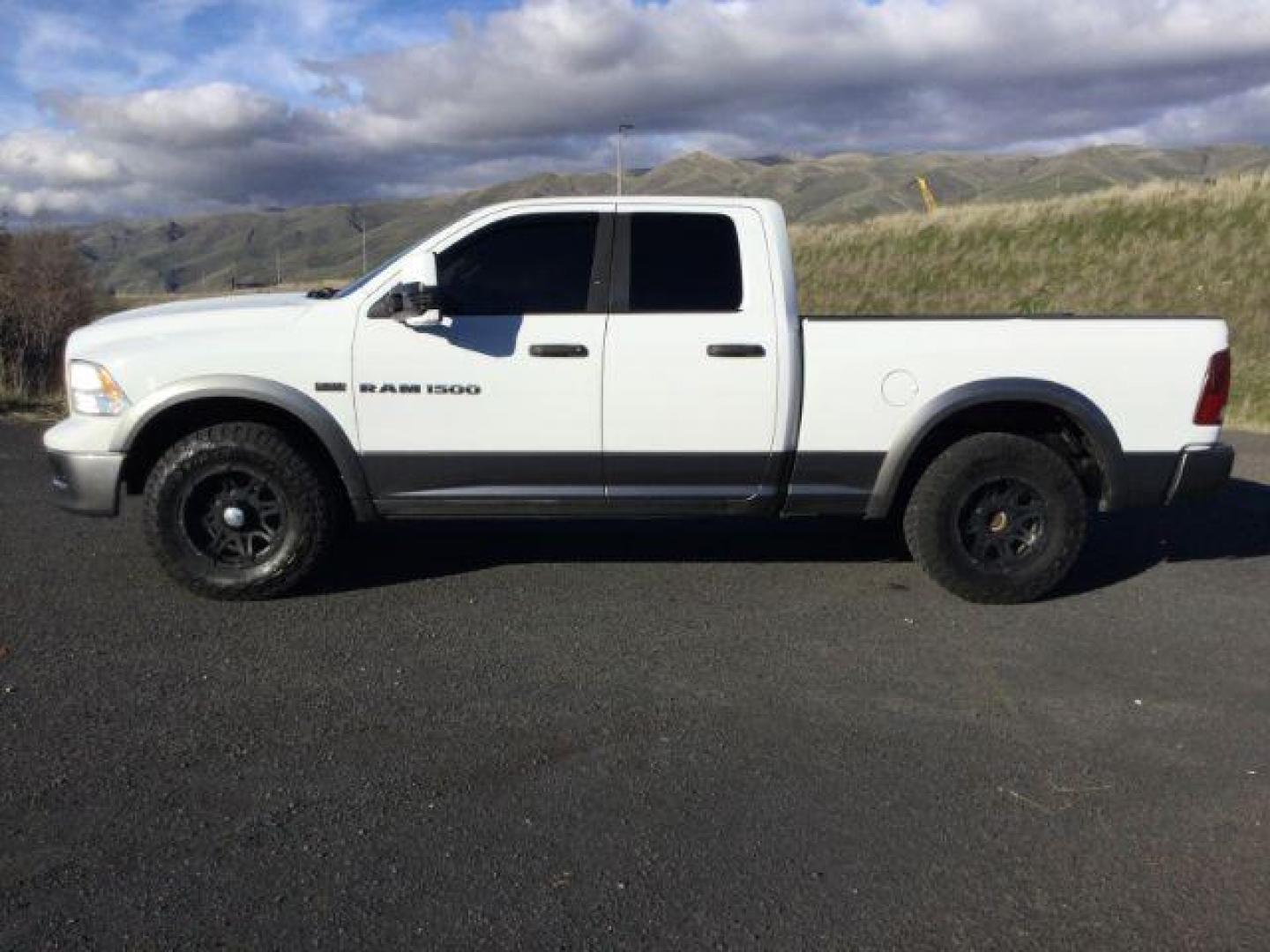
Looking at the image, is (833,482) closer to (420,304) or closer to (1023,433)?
(1023,433)

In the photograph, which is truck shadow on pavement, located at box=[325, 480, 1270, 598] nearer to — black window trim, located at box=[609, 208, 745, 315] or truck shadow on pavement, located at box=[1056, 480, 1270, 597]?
truck shadow on pavement, located at box=[1056, 480, 1270, 597]

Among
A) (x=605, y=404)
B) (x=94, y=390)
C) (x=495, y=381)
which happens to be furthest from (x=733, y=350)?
(x=94, y=390)

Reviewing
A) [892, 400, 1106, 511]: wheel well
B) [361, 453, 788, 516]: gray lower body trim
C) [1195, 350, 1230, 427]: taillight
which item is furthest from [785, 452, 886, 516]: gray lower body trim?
[1195, 350, 1230, 427]: taillight

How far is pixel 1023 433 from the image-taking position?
5742 mm

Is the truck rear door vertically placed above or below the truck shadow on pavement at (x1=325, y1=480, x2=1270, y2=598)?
above

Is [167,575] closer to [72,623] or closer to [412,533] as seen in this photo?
[72,623]

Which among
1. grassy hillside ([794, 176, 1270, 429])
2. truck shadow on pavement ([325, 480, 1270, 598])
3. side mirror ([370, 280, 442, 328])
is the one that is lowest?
truck shadow on pavement ([325, 480, 1270, 598])

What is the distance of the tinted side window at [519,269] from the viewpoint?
5.36m

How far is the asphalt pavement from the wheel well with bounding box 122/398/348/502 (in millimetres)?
636

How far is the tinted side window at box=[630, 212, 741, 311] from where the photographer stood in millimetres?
5422

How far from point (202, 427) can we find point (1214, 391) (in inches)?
201

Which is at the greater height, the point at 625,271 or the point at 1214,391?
the point at 625,271

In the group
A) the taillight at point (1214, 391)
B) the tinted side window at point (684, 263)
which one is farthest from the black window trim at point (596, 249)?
the taillight at point (1214, 391)

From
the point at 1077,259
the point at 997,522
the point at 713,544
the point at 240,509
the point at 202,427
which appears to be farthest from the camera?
the point at 1077,259
